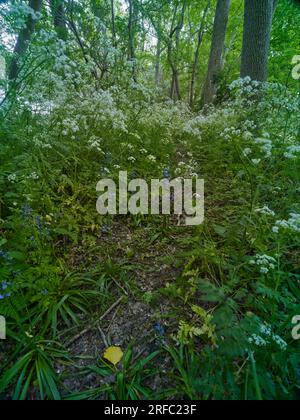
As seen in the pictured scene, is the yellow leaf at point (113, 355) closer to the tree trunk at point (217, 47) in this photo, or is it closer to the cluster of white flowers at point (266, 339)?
the cluster of white flowers at point (266, 339)

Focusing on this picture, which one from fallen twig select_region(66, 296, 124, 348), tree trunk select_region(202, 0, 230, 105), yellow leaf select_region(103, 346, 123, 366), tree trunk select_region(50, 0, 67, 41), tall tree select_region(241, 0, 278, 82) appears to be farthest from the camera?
tree trunk select_region(202, 0, 230, 105)

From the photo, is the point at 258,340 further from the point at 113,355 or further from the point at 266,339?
the point at 113,355

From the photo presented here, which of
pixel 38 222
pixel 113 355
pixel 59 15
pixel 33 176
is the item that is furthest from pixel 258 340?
pixel 59 15

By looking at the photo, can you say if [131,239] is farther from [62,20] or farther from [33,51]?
[62,20]

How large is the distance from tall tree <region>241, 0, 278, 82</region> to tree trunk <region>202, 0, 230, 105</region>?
366 centimetres

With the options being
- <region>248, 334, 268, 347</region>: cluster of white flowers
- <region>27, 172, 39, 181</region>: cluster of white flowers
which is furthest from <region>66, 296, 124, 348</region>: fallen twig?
<region>27, 172, 39, 181</region>: cluster of white flowers

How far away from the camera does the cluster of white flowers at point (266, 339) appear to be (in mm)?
1226

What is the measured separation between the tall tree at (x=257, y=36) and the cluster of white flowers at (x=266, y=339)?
494 cm

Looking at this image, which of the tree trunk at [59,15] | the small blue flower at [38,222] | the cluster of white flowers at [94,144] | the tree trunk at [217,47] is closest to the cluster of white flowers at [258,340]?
the small blue flower at [38,222]

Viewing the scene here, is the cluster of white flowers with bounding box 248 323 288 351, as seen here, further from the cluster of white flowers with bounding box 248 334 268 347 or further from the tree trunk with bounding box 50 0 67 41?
the tree trunk with bounding box 50 0 67 41

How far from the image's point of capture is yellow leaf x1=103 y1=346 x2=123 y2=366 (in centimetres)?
149

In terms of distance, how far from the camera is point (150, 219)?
2.72 m

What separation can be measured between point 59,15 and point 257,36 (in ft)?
17.5

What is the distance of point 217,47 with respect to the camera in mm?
8047
